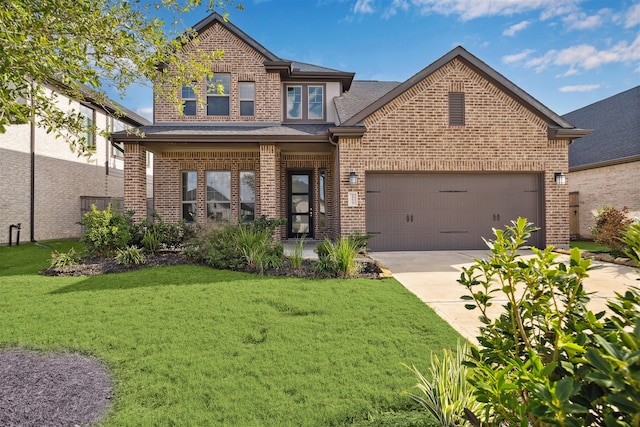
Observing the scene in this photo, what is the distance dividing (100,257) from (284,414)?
7942mm

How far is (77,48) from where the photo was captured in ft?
10.3

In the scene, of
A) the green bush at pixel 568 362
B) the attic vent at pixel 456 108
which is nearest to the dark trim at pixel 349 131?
the attic vent at pixel 456 108

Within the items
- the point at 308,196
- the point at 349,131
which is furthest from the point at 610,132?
the point at 308,196

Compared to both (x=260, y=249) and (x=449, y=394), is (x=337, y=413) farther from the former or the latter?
(x=260, y=249)

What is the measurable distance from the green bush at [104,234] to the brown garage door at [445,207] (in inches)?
267

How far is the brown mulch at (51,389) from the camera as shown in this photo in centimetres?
223

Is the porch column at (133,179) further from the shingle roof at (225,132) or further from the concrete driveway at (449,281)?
the concrete driveway at (449,281)

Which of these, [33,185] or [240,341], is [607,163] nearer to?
[240,341]

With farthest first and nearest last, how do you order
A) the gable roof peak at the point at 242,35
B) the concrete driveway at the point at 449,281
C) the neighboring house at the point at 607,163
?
the neighboring house at the point at 607,163 < the gable roof peak at the point at 242,35 < the concrete driveway at the point at 449,281

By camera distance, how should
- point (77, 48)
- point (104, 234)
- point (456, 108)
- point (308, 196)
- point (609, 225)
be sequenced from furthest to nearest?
point (308, 196) < point (456, 108) < point (609, 225) < point (104, 234) < point (77, 48)

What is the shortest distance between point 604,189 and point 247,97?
47.1 ft

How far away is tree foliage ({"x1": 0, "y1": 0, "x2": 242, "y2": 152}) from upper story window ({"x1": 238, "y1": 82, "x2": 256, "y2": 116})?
701 cm

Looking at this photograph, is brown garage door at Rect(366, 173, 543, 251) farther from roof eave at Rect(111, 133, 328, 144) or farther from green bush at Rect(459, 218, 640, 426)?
green bush at Rect(459, 218, 640, 426)

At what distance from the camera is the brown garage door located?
9.72 m
